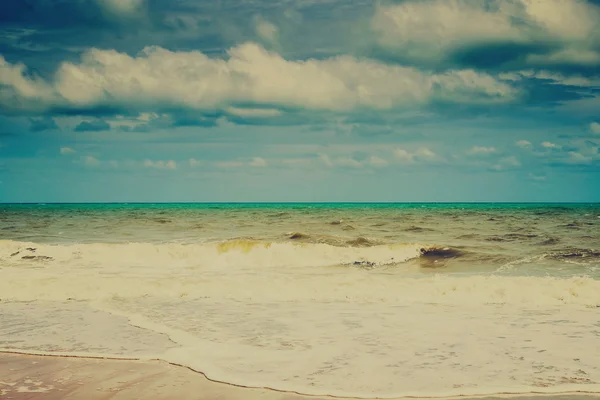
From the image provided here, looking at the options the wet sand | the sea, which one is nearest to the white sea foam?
the sea

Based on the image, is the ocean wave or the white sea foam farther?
the ocean wave

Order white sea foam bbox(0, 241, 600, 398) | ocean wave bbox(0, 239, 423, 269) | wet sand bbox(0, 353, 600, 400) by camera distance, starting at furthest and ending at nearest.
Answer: ocean wave bbox(0, 239, 423, 269) < white sea foam bbox(0, 241, 600, 398) < wet sand bbox(0, 353, 600, 400)

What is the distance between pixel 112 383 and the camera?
600cm

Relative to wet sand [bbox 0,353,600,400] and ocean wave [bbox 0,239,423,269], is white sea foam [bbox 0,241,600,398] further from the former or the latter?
ocean wave [bbox 0,239,423,269]

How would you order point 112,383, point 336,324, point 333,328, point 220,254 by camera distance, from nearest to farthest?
point 112,383 < point 333,328 < point 336,324 < point 220,254

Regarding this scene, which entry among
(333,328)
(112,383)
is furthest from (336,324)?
(112,383)

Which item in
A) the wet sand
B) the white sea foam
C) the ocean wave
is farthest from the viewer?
the ocean wave

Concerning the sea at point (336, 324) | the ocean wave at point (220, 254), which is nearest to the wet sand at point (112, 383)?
the sea at point (336, 324)

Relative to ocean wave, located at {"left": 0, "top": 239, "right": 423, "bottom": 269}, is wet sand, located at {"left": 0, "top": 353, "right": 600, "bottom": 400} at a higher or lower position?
higher

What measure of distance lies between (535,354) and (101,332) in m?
7.01

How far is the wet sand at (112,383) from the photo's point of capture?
559 centimetres

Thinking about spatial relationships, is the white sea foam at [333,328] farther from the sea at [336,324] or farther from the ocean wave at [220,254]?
the ocean wave at [220,254]

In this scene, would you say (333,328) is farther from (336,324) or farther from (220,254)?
(220,254)

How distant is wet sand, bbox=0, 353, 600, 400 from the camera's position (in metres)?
5.59
